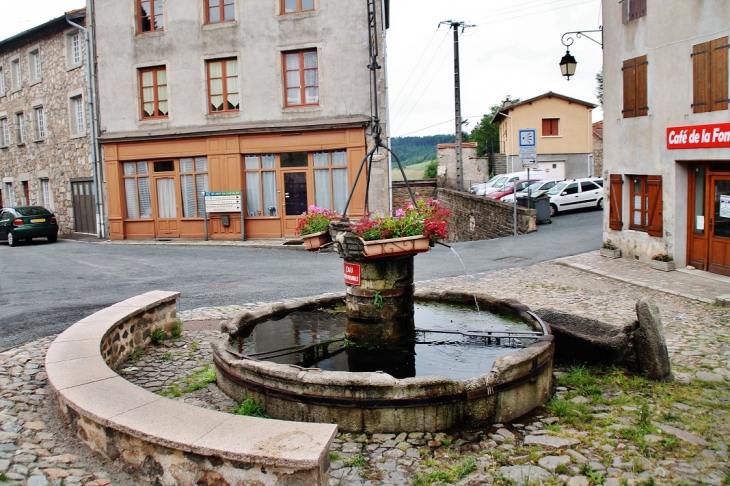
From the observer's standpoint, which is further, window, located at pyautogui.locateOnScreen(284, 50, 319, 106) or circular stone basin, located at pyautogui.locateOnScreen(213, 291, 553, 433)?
window, located at pyautogui.locateOnScreen(284, 50, 319, 106)

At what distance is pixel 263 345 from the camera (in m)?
6.70

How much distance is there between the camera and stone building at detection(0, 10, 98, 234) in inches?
944

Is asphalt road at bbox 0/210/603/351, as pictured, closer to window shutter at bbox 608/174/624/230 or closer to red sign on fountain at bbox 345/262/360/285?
window shutter at bbox 608/174/624/230

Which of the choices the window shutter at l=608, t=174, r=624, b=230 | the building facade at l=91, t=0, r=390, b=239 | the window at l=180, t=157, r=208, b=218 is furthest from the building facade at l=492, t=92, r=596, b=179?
the window shutter at l=608, t=174, r=624, b=230

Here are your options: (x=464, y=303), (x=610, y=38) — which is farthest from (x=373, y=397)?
(x=610, y=38)

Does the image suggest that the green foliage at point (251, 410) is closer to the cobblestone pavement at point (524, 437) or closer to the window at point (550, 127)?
the cobblestone pavement at point (524, 437)

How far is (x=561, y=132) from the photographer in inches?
1606

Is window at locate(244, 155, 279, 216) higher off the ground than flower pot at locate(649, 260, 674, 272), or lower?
higher

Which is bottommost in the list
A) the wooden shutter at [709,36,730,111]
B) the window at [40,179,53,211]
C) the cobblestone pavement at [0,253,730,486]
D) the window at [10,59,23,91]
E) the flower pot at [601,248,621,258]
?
the cobblestone pavement at [0,253,730,486]

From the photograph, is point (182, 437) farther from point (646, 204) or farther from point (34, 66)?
point (34, 66)

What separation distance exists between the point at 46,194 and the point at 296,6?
1493 centimetres

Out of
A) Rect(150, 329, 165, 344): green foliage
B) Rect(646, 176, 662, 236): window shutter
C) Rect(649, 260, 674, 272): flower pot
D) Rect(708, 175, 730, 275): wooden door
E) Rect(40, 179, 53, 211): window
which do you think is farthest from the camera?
Rect(40, 179, 53, 211): window

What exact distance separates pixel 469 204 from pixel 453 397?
66.5ft

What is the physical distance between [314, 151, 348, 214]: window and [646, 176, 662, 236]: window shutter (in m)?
9.15
